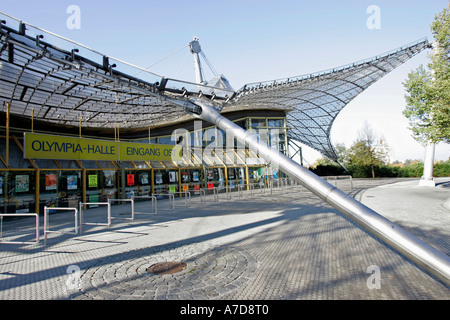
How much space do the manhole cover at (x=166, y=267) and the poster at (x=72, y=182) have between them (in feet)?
43.7

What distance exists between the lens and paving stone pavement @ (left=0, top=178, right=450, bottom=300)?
4141 millimetres

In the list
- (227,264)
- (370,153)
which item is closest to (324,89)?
(370,153)

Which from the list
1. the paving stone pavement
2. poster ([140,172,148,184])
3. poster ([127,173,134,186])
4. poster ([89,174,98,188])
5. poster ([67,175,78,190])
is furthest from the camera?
poster ([140,172,148,184])

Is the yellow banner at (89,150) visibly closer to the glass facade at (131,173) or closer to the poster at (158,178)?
the glass facade at (131,173)

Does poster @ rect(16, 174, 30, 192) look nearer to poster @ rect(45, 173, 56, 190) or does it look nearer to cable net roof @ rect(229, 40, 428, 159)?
poster @ rect(45, 173, 56, 190)

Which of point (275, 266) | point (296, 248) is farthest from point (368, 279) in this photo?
point (296, 248)

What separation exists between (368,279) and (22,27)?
38.8 ft

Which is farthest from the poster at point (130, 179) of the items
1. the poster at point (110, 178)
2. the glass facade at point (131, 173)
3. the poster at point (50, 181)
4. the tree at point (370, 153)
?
the tree at point (370, 153)

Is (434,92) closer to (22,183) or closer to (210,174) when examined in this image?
(210,174)

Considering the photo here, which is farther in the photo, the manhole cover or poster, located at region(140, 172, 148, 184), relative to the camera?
poster, located at region(140, 172, 148, 184)

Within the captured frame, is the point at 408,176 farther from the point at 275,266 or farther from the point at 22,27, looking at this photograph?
the point at 22,27

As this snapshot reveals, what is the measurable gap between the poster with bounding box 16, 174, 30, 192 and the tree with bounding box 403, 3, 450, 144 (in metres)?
22.2

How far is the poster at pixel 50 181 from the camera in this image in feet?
48.6

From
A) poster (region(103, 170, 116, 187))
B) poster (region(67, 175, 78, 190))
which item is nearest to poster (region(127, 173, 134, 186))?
poster (region(103, 170, 116, 187))
